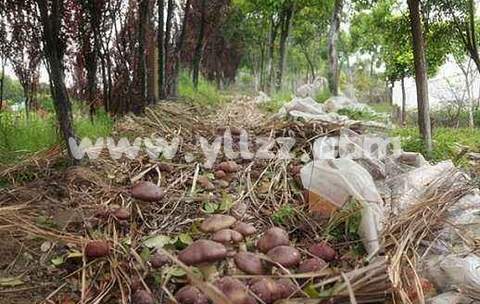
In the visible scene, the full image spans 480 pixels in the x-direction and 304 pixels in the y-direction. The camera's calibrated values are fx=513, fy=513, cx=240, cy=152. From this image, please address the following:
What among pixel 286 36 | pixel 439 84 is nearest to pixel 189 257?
pixel 286 36

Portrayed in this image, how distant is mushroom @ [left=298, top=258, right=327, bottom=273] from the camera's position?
6.41 feet

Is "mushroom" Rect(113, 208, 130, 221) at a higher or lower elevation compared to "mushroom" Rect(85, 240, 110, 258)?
higher

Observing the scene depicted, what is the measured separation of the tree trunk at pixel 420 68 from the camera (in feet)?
15.2

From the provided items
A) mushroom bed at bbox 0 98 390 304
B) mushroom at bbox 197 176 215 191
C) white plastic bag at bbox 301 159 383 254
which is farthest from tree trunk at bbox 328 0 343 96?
white plastic bag at bbox 301 159 383 254

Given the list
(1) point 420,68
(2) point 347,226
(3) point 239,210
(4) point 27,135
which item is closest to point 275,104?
(1) point 420,68

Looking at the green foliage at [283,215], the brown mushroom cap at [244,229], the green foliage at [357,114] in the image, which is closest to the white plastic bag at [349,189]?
the green foliage at [283,215]

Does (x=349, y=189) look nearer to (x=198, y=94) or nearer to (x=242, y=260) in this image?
(x=242, y=260)

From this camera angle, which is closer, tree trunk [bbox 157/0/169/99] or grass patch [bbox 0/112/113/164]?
grass patch [bbox 0/112/113/164]

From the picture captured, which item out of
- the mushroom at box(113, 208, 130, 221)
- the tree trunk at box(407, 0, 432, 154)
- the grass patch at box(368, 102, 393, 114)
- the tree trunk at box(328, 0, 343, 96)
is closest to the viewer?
the mushroom at box(113, 208, 130, 221)

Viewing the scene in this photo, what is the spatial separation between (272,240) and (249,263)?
20cm

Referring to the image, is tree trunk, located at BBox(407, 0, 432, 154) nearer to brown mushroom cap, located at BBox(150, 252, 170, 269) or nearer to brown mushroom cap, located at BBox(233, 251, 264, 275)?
brown mushroom cap, located at BBox(233, 251, 264, 275)

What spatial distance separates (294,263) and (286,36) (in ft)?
40.2

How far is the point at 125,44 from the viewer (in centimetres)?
555

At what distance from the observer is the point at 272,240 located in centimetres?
210
